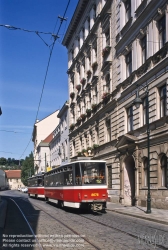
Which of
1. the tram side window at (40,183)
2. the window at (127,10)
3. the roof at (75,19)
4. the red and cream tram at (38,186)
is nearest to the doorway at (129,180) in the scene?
the window at (127,10)

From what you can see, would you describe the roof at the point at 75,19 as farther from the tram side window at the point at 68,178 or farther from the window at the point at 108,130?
the tram side window at the point at 68,178

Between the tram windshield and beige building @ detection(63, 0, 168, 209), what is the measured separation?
3.32 meters

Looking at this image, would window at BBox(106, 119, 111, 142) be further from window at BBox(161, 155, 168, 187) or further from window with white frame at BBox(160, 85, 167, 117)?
window at BBox(161, 155, 168, 187)

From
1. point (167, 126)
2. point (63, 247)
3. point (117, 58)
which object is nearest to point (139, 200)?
point (167, 126)

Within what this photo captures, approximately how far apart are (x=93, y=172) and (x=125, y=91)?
28.8 feet

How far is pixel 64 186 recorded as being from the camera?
22.6m

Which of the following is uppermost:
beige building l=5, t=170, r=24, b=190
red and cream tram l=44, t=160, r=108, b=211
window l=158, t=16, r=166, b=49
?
window l=158, t=16, r=166, b=49

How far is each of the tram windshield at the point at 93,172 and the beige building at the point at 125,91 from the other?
332cm

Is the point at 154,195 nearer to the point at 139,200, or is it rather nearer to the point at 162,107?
the point at 139,200

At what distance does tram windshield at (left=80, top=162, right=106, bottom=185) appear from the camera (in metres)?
20.3

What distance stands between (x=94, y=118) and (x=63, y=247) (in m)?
27.2

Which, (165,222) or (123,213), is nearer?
(165,222)

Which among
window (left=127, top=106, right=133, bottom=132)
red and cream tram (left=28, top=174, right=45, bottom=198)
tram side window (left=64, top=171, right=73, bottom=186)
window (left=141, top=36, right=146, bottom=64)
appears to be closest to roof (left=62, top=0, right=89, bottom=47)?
window (left=141, top=36, right=146, bottom=64)

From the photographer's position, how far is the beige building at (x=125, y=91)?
22.0 m
